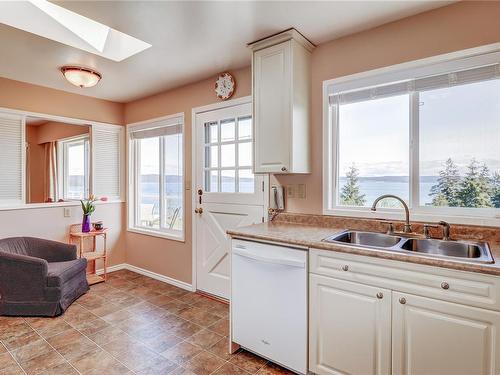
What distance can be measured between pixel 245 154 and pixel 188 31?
1.25m

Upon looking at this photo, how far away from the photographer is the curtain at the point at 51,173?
3.70m

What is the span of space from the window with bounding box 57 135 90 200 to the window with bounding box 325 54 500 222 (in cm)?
339

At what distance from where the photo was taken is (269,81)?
2.38m

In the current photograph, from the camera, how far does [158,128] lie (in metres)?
3.88

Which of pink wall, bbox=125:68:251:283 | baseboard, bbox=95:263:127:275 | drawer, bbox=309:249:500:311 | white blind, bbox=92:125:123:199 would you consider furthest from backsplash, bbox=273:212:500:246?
baseboard, bbox=95:263:127:275

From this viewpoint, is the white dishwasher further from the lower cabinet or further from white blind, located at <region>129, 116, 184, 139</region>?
white blind, located at <region>129, 116, 184, 139</region>

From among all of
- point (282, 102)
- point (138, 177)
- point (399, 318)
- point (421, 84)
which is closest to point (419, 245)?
point (399, 318)

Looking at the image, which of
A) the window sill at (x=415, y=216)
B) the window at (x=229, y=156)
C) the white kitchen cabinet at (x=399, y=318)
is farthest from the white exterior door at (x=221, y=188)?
the white kitchen cabinet at (x=399, y=318)

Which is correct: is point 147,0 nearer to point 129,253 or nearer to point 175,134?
point 175,134

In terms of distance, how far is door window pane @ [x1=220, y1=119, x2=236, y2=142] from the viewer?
10.2ft

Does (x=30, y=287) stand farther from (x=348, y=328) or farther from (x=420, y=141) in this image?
Result: (x=420, y=141)

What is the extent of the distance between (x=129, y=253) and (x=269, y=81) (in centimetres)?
331

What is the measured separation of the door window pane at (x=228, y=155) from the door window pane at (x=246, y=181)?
0.16 meters

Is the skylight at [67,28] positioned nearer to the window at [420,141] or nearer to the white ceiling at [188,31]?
the white ceiling at [188,31]
